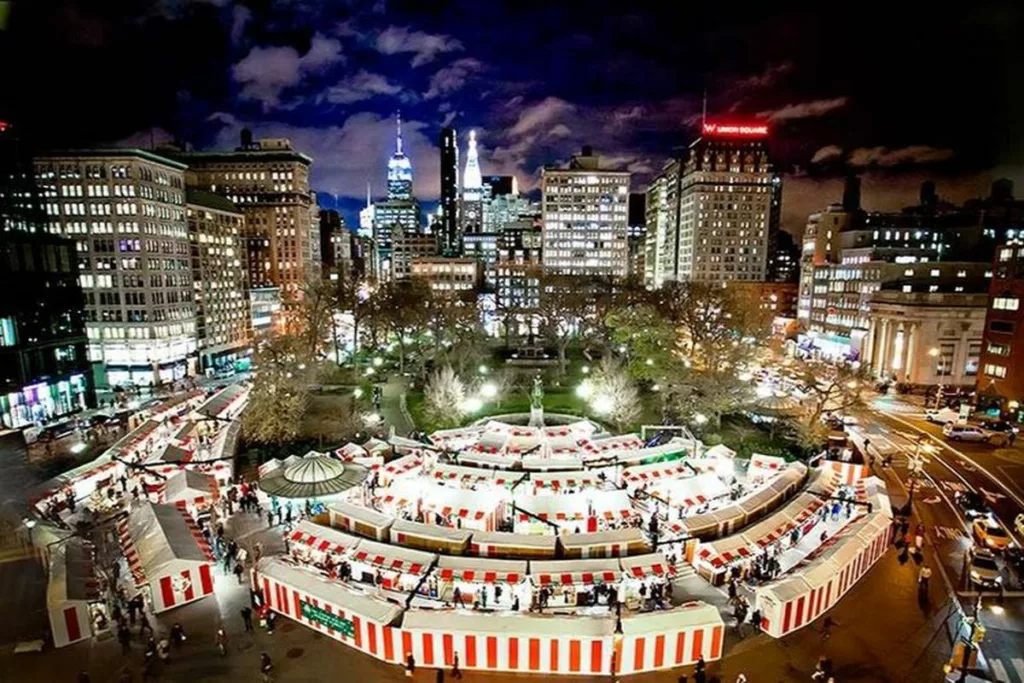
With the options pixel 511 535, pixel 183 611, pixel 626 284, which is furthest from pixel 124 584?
pixel 626 284

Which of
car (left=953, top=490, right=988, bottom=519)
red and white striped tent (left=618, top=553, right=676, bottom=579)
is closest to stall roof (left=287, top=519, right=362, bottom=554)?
red and white striped tent (left=618, top=553, right=676, bottom=579)

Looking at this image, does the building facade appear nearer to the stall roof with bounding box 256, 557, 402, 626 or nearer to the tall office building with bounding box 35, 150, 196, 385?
the stall roof with bounding box 256, 557, 402, 626

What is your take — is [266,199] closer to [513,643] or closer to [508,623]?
[508,623]

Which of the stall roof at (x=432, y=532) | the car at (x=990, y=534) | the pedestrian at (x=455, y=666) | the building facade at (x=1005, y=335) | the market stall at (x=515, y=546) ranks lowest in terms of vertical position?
the pedestrian at (x=455, y=666)

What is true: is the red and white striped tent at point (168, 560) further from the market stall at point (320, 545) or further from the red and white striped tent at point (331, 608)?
the market stall at point (320, 545)

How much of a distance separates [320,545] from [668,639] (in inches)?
586

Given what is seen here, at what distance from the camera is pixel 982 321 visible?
61.6 m

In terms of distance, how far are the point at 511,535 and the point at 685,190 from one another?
119814 mm

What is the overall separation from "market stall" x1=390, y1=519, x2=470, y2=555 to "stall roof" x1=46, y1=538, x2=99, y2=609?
11333 mm

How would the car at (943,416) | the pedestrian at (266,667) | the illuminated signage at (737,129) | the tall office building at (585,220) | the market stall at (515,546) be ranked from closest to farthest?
the pedestrian at (266,667) → the market stall at (515,546) → the car at (943,416) → the illuminated signage at (737,129) → the tall office building at (585,220)

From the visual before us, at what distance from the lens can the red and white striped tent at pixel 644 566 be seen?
70.8 ft

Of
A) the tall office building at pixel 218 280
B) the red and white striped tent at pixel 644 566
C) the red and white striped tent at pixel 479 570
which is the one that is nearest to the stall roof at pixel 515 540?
the red and white striped tent at pixel 479 570

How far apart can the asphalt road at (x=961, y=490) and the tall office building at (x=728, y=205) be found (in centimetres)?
6570

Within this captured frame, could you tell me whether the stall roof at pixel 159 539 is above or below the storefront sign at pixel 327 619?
above
